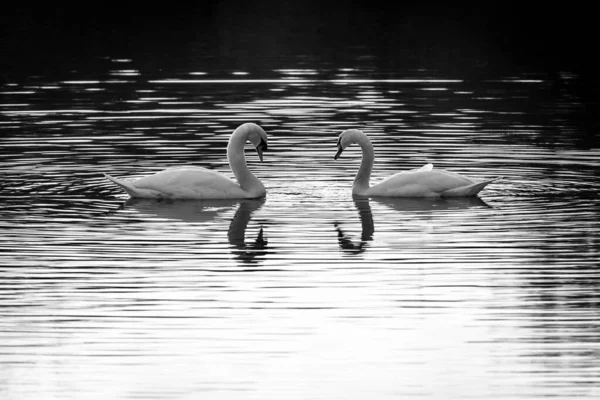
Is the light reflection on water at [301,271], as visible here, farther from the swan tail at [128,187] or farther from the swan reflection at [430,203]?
the swan tail at [128,187]

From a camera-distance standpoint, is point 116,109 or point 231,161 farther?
point 116,109

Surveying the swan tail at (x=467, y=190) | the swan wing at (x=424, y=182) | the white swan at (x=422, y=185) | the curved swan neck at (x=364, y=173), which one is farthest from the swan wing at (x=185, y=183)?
the swan tail at (x=467, y=190)

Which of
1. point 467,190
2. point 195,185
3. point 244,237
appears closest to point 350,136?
point 467,190

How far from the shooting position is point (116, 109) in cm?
2861

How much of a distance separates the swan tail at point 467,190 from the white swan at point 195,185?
234 cm

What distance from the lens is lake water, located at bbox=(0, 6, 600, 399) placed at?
10.5 meters

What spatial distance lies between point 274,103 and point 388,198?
35.9 feet

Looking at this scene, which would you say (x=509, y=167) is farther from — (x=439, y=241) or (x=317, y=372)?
(x=317, y=372)

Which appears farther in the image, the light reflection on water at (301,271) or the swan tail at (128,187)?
the swan tail at (128,187)

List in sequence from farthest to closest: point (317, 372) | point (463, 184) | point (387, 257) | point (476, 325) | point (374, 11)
→ point (374, 11)
point (463, 184)
point (387, 257)
point (476, 325)
point (317, 372)

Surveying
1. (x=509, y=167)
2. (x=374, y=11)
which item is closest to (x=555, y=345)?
(x=509, y=167)

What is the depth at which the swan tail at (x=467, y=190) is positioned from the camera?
59.2ft

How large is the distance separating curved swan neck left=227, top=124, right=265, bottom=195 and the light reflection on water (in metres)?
0.25

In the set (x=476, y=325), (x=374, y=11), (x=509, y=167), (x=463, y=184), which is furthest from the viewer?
(x=374, y=11)
